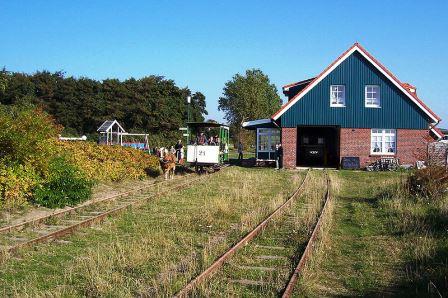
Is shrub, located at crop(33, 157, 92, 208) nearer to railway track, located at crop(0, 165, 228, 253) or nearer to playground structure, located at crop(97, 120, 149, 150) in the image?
railway track, located at crop(0, 165, 228, 253)

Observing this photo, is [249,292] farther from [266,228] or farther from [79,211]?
[79,211]

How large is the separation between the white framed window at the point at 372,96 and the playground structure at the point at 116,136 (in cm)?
1677

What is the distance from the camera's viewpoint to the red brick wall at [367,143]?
103ft

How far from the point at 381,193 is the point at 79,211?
9967 mm

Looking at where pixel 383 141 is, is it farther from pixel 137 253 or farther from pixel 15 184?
pixel 137 253

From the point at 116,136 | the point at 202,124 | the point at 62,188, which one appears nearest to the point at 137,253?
the point at 62,188

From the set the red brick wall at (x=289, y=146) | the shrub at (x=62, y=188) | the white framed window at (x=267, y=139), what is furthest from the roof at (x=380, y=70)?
the shrub at (x=62, y=188)

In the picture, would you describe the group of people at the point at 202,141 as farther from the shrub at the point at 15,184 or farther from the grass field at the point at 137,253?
the shrub at the point at 15,184

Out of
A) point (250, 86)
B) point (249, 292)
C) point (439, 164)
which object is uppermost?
point (250, 86)

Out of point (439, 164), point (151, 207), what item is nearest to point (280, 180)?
point (439, 164)

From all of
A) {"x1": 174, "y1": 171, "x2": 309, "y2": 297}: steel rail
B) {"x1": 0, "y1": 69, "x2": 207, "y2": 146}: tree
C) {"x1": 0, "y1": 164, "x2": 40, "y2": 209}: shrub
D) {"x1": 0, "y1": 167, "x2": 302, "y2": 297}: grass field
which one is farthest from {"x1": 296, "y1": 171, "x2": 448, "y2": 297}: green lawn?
{"x1": 0, "y1": 69, "x2": 207, "y2": 146}: tree

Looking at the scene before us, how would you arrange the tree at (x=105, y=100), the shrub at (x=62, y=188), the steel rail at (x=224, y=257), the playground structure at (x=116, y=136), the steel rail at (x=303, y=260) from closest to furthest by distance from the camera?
the steel rail at (x=224, y=257)
the steel rail at (x=303, y=260)
the shrub at (x=62, y=188)
the playground structure at (x=116, y=136)
the tree at (x=105, y=100)

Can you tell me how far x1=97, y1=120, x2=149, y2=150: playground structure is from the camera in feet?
128

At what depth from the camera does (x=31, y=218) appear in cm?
1174
